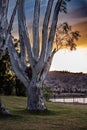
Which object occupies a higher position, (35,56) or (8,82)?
(35,56)

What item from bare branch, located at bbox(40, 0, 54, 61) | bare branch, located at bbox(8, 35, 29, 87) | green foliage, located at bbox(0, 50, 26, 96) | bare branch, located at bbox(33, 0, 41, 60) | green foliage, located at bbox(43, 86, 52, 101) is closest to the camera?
bare branch, located at bbox(40, 0, 54, 61)

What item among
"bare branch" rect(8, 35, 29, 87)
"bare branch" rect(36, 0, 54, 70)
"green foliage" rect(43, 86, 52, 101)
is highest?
"bare branch" rect(36, 0, 54, 70)

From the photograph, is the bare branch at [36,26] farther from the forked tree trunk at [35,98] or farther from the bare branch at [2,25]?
the bare branch at [2,25]

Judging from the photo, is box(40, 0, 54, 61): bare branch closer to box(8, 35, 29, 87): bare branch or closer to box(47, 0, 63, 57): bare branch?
box(47, 0, 63, 57): bare branch

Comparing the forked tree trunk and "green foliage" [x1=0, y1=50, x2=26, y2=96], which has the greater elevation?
"green foliage" [x1=0, y1=50, x2=26, y2=96]

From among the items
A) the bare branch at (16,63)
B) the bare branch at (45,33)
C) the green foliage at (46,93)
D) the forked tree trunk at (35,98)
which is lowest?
the forked tree trunk at (35,98)

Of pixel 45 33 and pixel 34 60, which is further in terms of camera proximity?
pixel 34 60

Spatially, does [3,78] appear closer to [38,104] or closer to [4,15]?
[38,104]

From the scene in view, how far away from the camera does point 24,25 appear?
1153 inches

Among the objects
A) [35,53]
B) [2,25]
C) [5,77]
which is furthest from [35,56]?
[5,77]

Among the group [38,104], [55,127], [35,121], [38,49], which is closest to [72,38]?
[38,49]

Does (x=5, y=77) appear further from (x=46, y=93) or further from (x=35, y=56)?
(x=35, y=56)

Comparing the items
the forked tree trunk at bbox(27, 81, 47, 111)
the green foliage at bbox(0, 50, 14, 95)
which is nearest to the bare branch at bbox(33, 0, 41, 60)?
the forked tree trunk at bbox(27, 81, 47, 111)

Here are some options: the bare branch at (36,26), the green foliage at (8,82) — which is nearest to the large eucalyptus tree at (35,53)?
the bare branch at (36,26)
